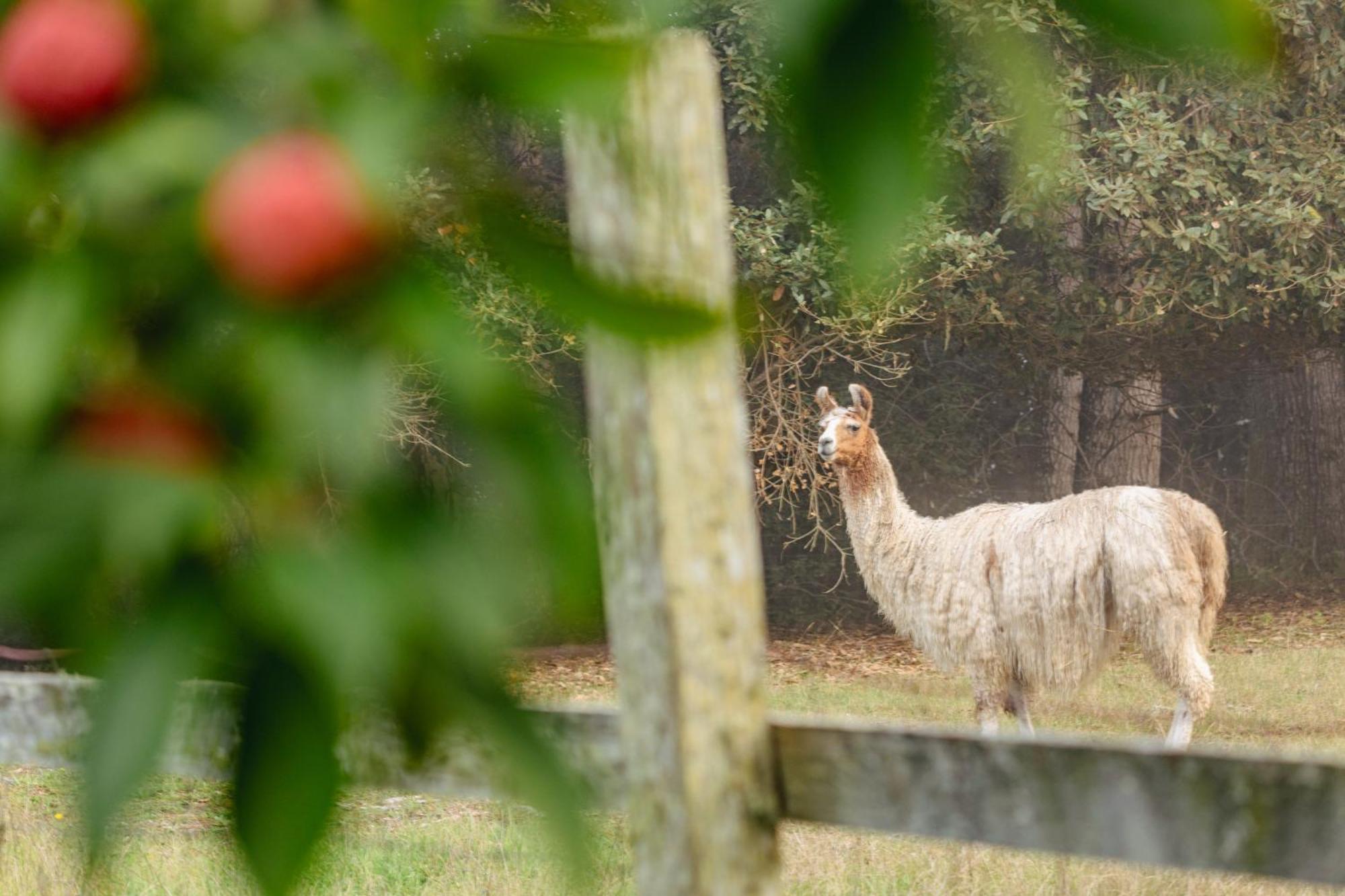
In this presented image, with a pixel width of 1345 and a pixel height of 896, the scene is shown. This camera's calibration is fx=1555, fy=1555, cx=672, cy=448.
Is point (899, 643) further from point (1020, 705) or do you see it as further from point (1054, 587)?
point (1054, 587)

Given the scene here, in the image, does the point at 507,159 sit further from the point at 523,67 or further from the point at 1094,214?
the point at 1094,214

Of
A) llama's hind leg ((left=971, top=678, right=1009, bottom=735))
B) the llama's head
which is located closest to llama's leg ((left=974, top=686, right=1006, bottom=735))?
llama's hind leg ((left=971, top=678, right=1009, bottom=735))

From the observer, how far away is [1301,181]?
393 inches

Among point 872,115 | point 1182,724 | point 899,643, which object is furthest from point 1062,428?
point 872,115

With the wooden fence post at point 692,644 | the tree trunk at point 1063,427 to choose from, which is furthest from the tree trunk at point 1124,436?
the wooden fence post at point 692,644

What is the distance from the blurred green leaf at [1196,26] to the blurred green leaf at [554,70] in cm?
9

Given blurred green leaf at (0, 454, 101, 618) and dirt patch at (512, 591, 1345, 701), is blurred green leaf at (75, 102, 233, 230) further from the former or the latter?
dirt patch at (512, 591, 1345, 701)

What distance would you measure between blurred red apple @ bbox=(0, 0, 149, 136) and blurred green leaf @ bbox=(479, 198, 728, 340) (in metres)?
0.08

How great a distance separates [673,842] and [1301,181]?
9.68 m

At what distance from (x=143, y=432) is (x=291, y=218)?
54mm

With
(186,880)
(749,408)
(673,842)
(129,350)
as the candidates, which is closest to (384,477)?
(129,350)

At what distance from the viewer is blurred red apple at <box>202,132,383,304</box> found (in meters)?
0.28

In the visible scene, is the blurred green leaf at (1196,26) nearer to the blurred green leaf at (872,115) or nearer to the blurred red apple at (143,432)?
the blurred green leaf at (872,115)

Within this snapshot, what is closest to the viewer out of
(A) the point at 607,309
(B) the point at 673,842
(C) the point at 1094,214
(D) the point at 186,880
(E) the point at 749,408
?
(A) the point at 607,309
